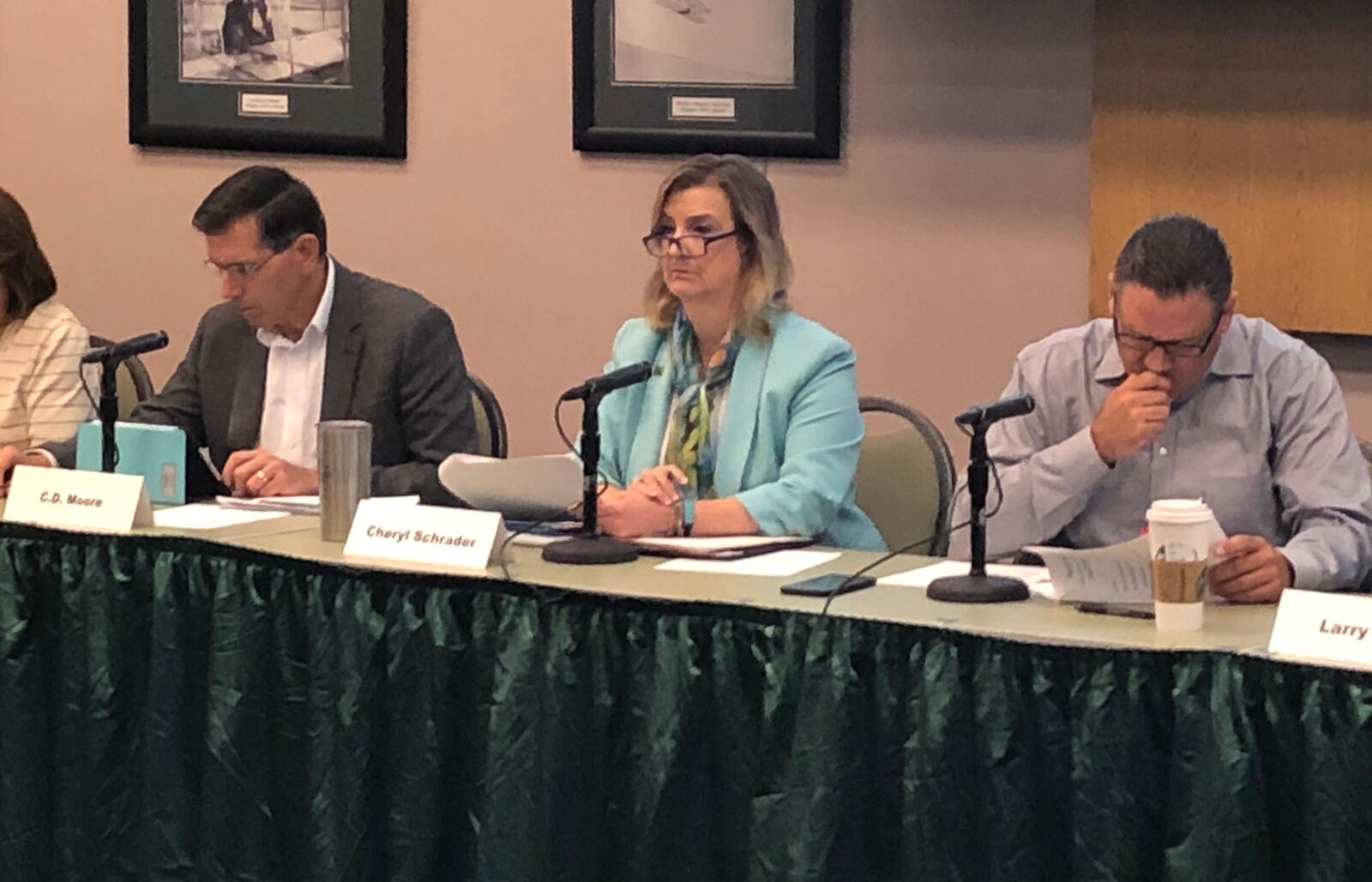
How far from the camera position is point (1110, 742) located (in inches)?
81.8

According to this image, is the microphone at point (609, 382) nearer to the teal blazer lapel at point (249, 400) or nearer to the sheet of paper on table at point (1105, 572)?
the sheet of paper on table at point (1105, 572)

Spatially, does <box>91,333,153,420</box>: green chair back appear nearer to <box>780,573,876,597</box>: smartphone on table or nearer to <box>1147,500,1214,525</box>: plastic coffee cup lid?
<box>780,573,876,597</box>: smartphone on table

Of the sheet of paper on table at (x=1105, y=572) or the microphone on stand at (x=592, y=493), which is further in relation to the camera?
the microphone on stand at (x=592, y=493)

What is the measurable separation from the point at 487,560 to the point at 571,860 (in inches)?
15.5

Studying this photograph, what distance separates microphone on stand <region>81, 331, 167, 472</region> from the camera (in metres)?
2.97

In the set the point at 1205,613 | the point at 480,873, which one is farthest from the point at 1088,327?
the point at 480,873

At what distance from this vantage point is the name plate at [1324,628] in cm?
200

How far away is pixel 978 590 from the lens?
2344 mm

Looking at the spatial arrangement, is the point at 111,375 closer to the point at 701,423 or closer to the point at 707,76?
the point at 701,423

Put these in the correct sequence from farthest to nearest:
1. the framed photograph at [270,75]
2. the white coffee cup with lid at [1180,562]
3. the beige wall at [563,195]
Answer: the framed photograph at [270,75] < the beige wall at [563,195] < the white coffee cup with lid at [1180,562]

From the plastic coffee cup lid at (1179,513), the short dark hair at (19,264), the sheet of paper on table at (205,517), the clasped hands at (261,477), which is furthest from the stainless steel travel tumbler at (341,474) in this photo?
the short dark hair at (19,264)

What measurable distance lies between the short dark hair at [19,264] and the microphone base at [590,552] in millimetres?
1604

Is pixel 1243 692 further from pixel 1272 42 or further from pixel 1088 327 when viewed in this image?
pixel 1272 42

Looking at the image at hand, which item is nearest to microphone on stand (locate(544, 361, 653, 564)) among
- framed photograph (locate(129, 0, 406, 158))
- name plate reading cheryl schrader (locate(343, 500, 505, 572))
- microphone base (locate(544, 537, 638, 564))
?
microphone base (locate(544, 537, 638, 564))
